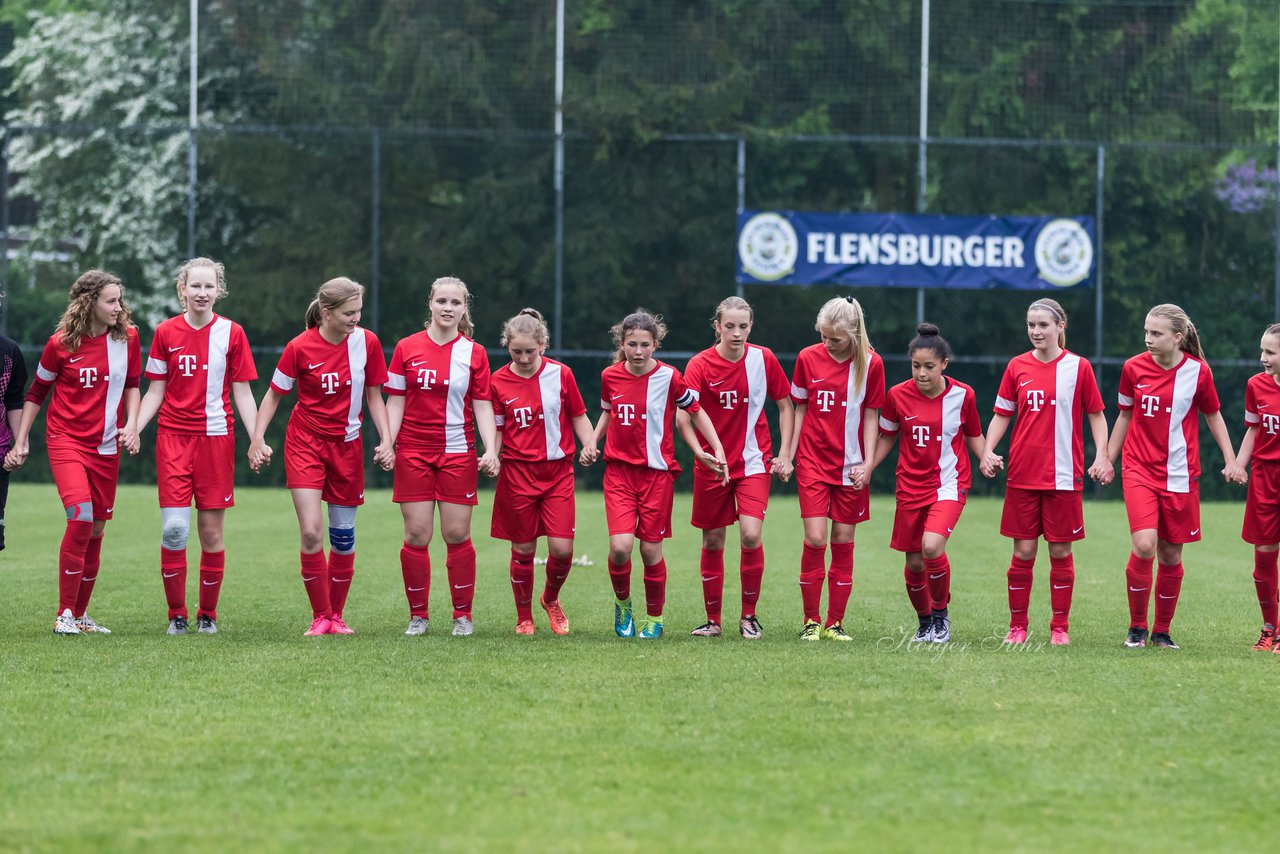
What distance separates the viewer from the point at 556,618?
334 inches

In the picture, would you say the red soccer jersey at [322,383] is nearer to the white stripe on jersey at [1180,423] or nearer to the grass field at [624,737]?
the grass field at [624,737]

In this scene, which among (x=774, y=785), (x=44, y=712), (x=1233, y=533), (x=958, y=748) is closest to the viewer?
(x=774, y=785)

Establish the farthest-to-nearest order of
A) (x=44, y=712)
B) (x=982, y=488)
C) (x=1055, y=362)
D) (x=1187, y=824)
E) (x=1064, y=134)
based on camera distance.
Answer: (x=1064, y=134) → (x=982, y=488) → (x=1055, y=362) → (x=44, y=712) → (x=1187, y=824)

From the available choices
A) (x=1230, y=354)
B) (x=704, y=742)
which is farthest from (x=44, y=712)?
(x=1230, y=354)

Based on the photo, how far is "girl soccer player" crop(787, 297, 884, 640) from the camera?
8.19 meters

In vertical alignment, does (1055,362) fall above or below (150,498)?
above

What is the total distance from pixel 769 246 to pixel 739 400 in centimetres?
1441

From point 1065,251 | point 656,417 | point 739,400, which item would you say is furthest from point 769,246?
point 656,417

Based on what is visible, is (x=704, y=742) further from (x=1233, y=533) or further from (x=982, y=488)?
(x=982, y=488)

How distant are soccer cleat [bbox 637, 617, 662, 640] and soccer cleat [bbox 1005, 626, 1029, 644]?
169 centimetres

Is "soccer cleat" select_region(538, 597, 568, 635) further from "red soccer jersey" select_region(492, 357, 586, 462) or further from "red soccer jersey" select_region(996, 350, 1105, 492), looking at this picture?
"red soccer jersey" select_region(996, 350, 1105, 492)

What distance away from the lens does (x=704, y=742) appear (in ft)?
18.0

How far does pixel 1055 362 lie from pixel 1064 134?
689 inches

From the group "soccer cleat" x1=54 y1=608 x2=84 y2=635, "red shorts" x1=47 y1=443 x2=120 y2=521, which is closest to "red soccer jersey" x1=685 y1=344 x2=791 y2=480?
"red shorts" x1=47 y1=443 x2=120 y2=521
